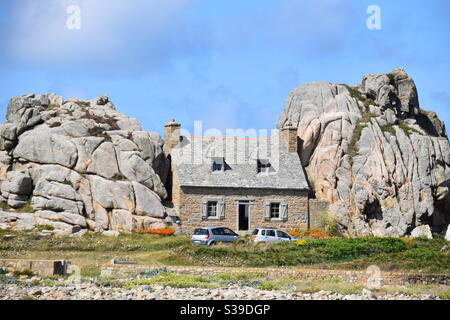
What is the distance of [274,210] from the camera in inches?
2007

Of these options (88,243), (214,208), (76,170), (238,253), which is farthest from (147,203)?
(238,253)

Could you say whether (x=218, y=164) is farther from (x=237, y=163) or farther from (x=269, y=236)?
(x=269, y=236)

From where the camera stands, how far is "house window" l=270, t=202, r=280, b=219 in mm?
50844

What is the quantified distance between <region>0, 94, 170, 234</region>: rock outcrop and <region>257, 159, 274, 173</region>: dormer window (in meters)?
6.86

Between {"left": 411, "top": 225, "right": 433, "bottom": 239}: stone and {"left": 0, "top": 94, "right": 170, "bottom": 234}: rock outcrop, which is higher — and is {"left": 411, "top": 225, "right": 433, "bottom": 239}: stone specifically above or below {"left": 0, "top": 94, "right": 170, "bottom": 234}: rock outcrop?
below

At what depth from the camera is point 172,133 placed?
174 feet

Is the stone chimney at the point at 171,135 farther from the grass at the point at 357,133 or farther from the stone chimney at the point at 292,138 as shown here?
the grass at the point at 357,133

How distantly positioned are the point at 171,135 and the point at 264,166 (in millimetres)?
7407

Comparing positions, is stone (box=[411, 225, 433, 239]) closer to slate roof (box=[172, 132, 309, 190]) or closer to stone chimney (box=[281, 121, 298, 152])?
slate roof (box=[172, 132, 309, 190])

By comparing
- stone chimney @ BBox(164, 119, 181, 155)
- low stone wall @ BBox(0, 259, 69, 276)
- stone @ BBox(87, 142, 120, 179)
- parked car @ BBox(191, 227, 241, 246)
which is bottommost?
low stone wall @ BBox(0, 259, 69, 276)

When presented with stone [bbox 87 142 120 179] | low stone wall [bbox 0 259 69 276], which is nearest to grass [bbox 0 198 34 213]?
stone [bbox 87 142 120 179]
